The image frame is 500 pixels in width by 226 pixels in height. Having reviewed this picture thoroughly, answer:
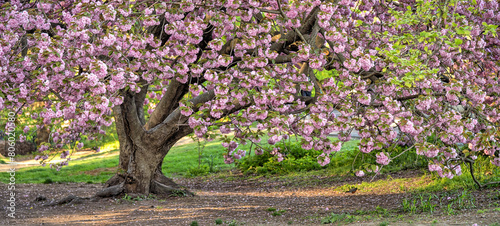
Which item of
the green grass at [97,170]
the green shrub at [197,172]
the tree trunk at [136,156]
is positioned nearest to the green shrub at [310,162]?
the green shrub at [197,172]

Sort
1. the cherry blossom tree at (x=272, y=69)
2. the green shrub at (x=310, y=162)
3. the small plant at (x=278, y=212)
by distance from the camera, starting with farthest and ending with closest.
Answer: the green shrub at (x=310, y=162) → the small plant at (x=278, y=212) → the cherry blossom tree at (x=272, y=69)

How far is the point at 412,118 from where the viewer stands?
223 inches

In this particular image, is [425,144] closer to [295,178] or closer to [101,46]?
[101,46]

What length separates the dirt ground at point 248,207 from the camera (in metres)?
6.19

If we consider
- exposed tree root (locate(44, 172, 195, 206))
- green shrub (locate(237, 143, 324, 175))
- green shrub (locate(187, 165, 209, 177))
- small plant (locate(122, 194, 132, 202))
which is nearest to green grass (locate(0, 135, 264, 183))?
green shrub (locate(187, 165, 209, 177))

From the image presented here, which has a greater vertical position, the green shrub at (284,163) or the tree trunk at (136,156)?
the tree trunk at (136,156)

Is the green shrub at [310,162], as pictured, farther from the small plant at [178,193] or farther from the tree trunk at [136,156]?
the tree trunk at [136,156]

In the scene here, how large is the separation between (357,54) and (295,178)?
6.44 m

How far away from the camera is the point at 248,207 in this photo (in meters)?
7.95

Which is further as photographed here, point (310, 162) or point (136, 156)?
point (310, 162)

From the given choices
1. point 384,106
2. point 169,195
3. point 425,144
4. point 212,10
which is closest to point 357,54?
point 384,106

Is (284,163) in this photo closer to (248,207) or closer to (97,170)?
(248,207)

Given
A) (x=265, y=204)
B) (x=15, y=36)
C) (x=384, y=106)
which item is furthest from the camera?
(x=265, y=204)

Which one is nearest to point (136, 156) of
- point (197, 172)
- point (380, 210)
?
point (380, 210)
